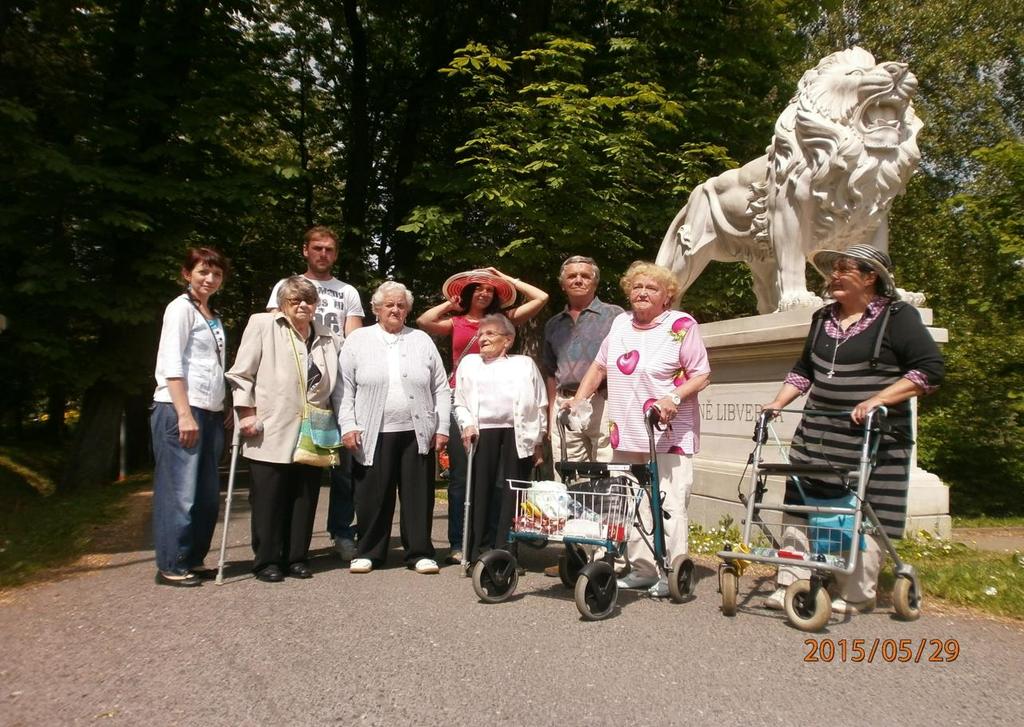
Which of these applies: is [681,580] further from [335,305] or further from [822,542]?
[335,305]

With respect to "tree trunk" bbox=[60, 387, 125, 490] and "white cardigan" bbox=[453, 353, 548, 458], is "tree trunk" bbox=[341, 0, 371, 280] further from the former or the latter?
"white cardigan" bbox=[453, 353, 548, 458]

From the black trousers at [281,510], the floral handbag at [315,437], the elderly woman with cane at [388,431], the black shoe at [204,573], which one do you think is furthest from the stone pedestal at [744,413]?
the black shoe at [204,573]

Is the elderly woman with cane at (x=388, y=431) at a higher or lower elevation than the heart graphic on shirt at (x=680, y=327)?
lower

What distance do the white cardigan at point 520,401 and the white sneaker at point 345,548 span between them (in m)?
1.29

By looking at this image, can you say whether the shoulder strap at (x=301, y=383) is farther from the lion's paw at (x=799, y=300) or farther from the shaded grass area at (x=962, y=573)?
the lion's paw at (x=799, y=300)

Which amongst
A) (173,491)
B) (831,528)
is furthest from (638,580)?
(173,491)

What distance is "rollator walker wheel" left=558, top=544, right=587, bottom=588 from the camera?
5109 mm

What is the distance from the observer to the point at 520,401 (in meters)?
5.54

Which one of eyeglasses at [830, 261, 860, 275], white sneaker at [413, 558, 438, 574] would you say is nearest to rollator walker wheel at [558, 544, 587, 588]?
white sneaker at [413, 558, 438, 574]

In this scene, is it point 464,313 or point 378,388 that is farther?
point 464,313

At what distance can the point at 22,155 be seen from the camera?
35.3ft

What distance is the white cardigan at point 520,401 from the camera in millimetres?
5551

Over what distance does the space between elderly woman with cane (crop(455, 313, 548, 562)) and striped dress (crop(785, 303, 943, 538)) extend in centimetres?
Answer: 169

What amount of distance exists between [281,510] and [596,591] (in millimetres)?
2160
